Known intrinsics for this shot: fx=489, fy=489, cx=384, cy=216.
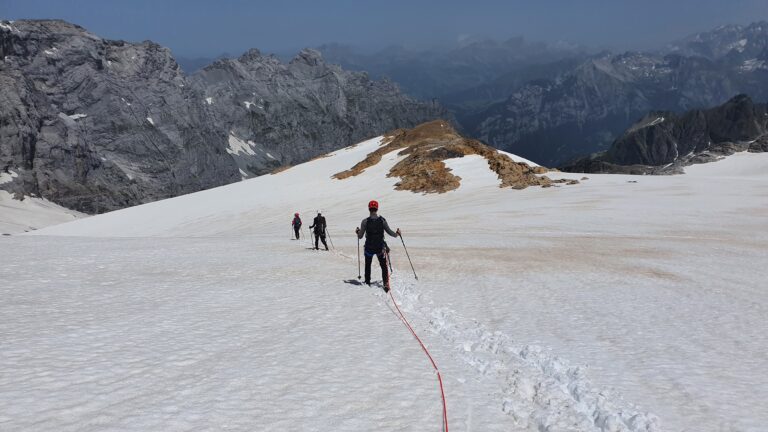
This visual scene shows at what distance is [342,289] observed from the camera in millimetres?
14648

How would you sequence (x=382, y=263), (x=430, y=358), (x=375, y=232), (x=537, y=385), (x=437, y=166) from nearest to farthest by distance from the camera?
(x=537, y=385), (x=430, y=358), (x=382, y=263), (x=375, y=232), (x=437, y=166)

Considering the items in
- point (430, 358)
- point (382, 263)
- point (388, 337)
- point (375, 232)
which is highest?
point (375, 232)

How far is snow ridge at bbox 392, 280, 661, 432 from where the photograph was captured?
675 centimetres

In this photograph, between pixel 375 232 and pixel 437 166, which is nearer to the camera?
pixel 375 232

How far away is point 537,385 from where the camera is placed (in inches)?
312

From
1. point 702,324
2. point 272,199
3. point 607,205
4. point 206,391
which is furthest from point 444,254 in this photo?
point 272,199

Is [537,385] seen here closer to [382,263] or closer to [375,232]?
[382,263]

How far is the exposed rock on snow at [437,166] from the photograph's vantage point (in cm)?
5306

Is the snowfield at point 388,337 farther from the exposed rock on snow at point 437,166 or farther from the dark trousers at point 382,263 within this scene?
the exposed rock on snow at point 437,166

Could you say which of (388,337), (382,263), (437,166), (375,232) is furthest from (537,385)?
(437,166)

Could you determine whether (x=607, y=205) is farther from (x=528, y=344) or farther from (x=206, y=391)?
(x=206, y=391)

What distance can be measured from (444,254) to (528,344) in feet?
38.7

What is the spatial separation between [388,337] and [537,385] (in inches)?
127

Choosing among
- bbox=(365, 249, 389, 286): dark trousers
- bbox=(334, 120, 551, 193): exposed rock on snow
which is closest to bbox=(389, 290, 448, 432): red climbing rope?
bbox=(365, 249, 389, 286): dark trousers
